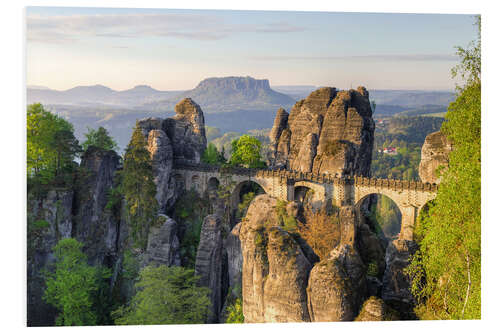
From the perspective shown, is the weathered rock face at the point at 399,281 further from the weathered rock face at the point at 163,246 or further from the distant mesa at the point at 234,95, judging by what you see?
the distant mesa at the point at 234,95

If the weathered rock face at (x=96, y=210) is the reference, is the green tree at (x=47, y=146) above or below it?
above

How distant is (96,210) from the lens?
22516mm

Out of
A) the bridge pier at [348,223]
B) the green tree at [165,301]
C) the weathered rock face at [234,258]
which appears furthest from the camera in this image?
the bridge pier at [348,223]

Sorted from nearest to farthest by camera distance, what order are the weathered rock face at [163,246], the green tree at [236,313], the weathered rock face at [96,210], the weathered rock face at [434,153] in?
the green tree at [236,313]
the weathered rock face at [163,246]
the weathered rock face at [434,153]
the weathered rock face at [96,210]

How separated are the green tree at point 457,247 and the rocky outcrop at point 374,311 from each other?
1.31 m

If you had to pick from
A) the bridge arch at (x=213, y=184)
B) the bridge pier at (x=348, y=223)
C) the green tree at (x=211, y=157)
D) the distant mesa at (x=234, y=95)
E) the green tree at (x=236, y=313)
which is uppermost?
the distant mesa at (x=234, y=95)

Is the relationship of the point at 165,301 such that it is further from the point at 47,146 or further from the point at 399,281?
the point at 47,146

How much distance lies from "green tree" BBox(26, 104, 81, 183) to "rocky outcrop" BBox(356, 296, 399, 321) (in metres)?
13.5

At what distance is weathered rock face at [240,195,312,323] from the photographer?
12914mm

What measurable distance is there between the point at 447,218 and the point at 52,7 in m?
12.7

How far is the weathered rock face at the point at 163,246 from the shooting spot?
817 inches

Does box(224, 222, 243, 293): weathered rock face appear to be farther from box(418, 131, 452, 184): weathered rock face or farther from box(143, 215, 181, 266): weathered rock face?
box(418, 131, 452, 184): weathered rock face

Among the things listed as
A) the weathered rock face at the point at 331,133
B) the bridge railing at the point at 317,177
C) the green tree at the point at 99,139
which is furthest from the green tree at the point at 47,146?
the weathered rock face at the point at 331,133
